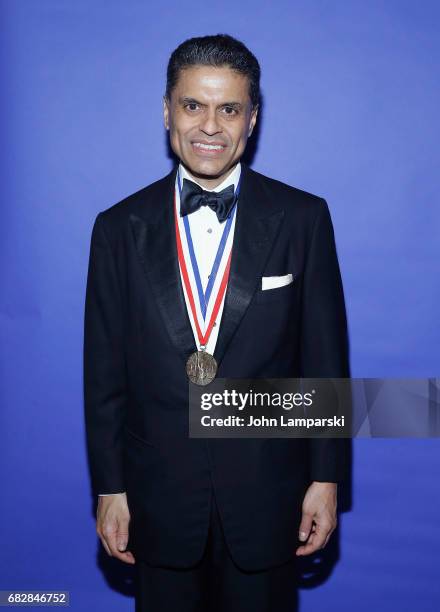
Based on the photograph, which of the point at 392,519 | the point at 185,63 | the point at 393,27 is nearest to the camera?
the point at 185,63

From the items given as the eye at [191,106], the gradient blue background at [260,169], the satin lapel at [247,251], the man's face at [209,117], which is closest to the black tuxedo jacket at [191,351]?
the satin lapel at [247,251]

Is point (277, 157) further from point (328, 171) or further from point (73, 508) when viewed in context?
point (73, 508)

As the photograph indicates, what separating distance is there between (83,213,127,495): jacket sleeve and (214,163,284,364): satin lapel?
334 mm

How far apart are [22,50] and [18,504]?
1829 mm

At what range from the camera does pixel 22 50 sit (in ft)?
10.4

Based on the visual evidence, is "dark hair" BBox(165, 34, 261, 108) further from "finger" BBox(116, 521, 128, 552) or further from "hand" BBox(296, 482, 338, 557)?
"finger" BBox(116, 521, 128, 552)

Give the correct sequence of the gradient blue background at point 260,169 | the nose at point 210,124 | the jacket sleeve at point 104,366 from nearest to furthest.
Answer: the nose at point 210,124 → the jacket sleeve at point 104,366 → the gradient blue background at point 260,169

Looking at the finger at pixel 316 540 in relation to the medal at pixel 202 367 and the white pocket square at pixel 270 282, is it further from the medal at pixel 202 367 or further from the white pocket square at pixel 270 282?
the white pocket square at pixel 270 282

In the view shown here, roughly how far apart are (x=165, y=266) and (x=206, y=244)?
0.15 meters

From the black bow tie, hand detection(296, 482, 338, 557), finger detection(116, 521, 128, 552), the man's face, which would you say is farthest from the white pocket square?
finger detection(116, 521, 128, 552)

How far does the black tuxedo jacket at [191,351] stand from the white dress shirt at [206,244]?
0.04 metres

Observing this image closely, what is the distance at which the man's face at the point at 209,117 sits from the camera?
2.37 meters

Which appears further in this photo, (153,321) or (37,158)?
(37,158)

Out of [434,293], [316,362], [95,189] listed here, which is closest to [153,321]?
[316,362]
